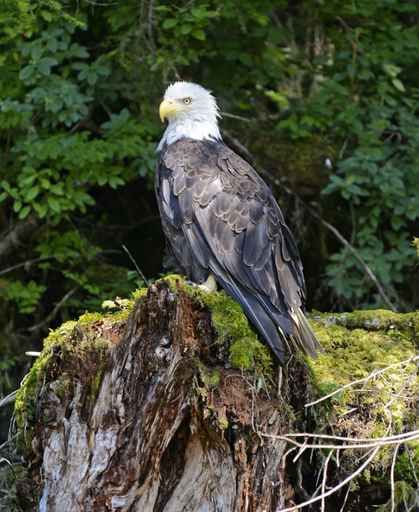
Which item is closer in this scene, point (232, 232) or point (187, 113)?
point (232, 232)

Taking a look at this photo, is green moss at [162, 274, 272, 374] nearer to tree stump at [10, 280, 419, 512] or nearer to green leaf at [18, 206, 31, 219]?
tree stump at [10, 280, 419, 512]

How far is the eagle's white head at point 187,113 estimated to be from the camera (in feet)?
20.8

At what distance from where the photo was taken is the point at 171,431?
4137 millimetres

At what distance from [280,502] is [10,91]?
401cm

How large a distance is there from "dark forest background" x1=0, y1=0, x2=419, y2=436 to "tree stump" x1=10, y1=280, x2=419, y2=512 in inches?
98.4

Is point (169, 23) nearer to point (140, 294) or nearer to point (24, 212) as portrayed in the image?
point (24, 212)

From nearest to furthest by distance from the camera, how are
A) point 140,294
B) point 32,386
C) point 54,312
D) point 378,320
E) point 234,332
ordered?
point 234,332
point 140,294
point 32,386
point 378,320
point 54,312

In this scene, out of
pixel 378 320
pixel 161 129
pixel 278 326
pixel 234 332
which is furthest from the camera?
pixel 161 129

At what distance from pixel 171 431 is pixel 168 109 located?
2814 mm

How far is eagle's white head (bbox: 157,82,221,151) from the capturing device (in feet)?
20.8

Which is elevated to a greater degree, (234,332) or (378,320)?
(234,332)

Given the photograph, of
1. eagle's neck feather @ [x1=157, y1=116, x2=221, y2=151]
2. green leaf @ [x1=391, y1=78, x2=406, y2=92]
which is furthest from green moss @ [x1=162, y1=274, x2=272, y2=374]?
green leaf @ [x1=391, y1=78, x2=406, y2=92]

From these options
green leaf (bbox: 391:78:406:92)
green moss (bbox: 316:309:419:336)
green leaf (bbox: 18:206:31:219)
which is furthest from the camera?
green leaf (bbox: 391:78:406:92)

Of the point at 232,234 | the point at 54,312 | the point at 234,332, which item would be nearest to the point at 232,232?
the point at 232,234
